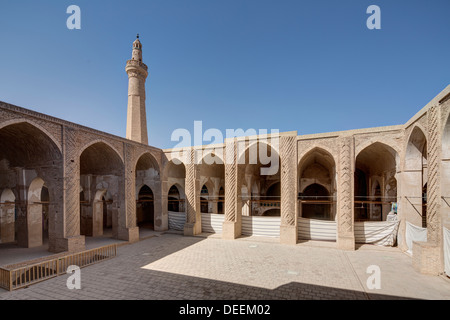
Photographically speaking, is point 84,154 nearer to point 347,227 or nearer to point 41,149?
point 41,149

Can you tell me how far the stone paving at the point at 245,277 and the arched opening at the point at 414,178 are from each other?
1.74 meters

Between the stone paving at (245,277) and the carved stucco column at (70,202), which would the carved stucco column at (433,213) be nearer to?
the stone paving at (245,277)

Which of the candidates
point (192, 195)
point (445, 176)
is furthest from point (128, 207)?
point (445, 176)

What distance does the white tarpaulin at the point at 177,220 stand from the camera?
14363 millimetres

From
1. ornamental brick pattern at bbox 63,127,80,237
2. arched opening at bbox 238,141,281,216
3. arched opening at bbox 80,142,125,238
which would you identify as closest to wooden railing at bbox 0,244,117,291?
ornamental brick pattern at bbox 63,127,80,237

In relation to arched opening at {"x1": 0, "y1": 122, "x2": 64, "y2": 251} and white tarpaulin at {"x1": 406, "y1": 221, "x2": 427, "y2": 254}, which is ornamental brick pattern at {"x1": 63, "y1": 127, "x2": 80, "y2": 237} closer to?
arched opening at {"x1": 0, "y1": 122, "x2": 64, "y2": 251}

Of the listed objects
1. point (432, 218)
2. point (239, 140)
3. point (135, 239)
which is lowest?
point (135, 239)

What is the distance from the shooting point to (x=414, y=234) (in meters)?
8.88
